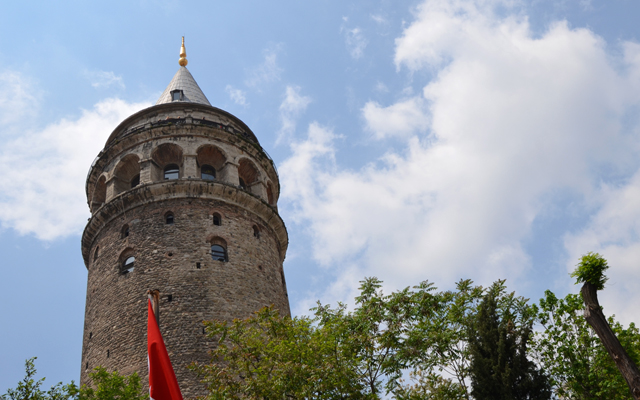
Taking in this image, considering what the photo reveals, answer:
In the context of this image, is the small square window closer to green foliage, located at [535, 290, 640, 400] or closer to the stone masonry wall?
the stone masonry wall

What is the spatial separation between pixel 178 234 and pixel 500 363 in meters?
14.7

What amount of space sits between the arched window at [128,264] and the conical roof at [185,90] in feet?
36.1

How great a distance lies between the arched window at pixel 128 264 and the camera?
2667cm

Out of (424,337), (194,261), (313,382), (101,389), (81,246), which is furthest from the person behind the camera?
(81,246)

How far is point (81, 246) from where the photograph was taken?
99.8ft

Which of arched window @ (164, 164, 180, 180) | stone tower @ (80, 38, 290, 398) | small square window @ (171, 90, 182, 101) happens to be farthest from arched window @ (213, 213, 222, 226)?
small square window @ (171, 90, 182, 101)

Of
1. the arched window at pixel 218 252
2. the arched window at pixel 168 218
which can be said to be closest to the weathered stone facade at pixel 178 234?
the arched window at pixel 168 218

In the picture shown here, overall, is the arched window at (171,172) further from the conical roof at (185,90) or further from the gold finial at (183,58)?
the gold finial at (183,58)

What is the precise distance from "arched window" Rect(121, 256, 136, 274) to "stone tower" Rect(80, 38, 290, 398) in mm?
62

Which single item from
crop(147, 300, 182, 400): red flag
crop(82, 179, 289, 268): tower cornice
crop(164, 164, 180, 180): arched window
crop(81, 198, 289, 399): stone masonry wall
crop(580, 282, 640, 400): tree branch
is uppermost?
crop(164, 164, 180, 180): arched window

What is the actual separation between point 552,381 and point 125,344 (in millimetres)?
15857

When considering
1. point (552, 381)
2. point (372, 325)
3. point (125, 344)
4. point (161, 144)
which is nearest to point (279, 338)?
point (372, 325)

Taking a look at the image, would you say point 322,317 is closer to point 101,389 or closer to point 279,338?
point 279,338

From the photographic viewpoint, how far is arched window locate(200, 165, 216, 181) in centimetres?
3122
